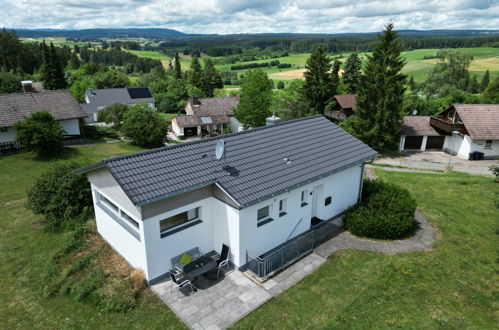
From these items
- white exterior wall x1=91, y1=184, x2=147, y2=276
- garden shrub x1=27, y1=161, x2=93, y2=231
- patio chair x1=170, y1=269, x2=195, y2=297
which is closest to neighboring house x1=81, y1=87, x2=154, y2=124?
garden shrub x1=27, y1=161, x2=93, y2=231

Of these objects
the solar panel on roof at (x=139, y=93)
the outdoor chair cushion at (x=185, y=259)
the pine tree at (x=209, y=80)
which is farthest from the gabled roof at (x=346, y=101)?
the pine tree at (x=209, y=80)

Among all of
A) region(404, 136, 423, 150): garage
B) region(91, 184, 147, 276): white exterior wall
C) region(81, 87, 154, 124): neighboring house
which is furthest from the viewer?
region(81, 87, 154, 124): neighboring house

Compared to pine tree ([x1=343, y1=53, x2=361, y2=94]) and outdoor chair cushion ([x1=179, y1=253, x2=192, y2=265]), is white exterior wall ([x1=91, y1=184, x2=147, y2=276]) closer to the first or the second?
outdoor chair cushion ([x1=179, y1=253, x2=192, y2=265])

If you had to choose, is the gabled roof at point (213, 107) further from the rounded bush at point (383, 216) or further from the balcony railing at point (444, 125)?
the rounded bush at point (383, 216)

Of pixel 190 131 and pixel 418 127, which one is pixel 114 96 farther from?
pixel 418 127

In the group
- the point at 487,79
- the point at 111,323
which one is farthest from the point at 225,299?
the point at 487,79

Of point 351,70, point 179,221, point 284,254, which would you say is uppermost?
point 351,70

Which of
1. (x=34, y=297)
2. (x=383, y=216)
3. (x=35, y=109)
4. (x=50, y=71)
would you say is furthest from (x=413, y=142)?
(x=50, y=71)
